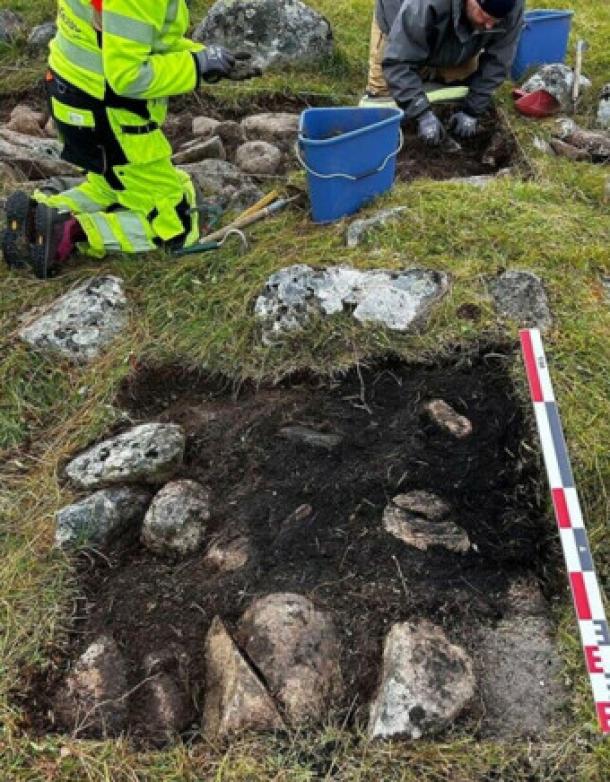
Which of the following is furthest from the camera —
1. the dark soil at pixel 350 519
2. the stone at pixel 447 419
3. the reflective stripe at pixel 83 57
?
the reflective stripe at pixel 83 57

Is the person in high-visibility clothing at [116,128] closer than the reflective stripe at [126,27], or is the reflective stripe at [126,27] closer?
the reflective stripe at [126,27]

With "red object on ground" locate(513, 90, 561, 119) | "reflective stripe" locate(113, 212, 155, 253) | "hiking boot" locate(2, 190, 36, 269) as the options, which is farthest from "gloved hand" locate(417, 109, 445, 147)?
"hiking boot" locate(2, 190, 36, 269)

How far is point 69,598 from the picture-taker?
2.63 metres

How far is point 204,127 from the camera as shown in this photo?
17.7 ft

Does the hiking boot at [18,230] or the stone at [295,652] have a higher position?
the hiking boot at [18,230]

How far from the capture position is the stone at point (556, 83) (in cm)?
552

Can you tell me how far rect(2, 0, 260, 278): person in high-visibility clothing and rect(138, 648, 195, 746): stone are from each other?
7.50ft

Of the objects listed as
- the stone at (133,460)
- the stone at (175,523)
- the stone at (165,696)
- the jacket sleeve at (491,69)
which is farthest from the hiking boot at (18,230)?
the jacket sleeve at (491,69)

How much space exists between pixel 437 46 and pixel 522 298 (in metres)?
2.44

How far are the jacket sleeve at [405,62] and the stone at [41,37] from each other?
3067mm

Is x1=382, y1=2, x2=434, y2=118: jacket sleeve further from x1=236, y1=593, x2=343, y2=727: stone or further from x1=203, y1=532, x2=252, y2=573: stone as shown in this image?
x1=236, y1=593, x2=343, y2=727: stone

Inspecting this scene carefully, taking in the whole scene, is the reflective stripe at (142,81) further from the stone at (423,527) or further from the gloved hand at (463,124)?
the gloved hand at (463,124)

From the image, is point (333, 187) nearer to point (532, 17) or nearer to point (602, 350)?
point (602, 350)

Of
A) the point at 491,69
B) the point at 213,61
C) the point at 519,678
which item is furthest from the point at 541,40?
the point at 519,678
